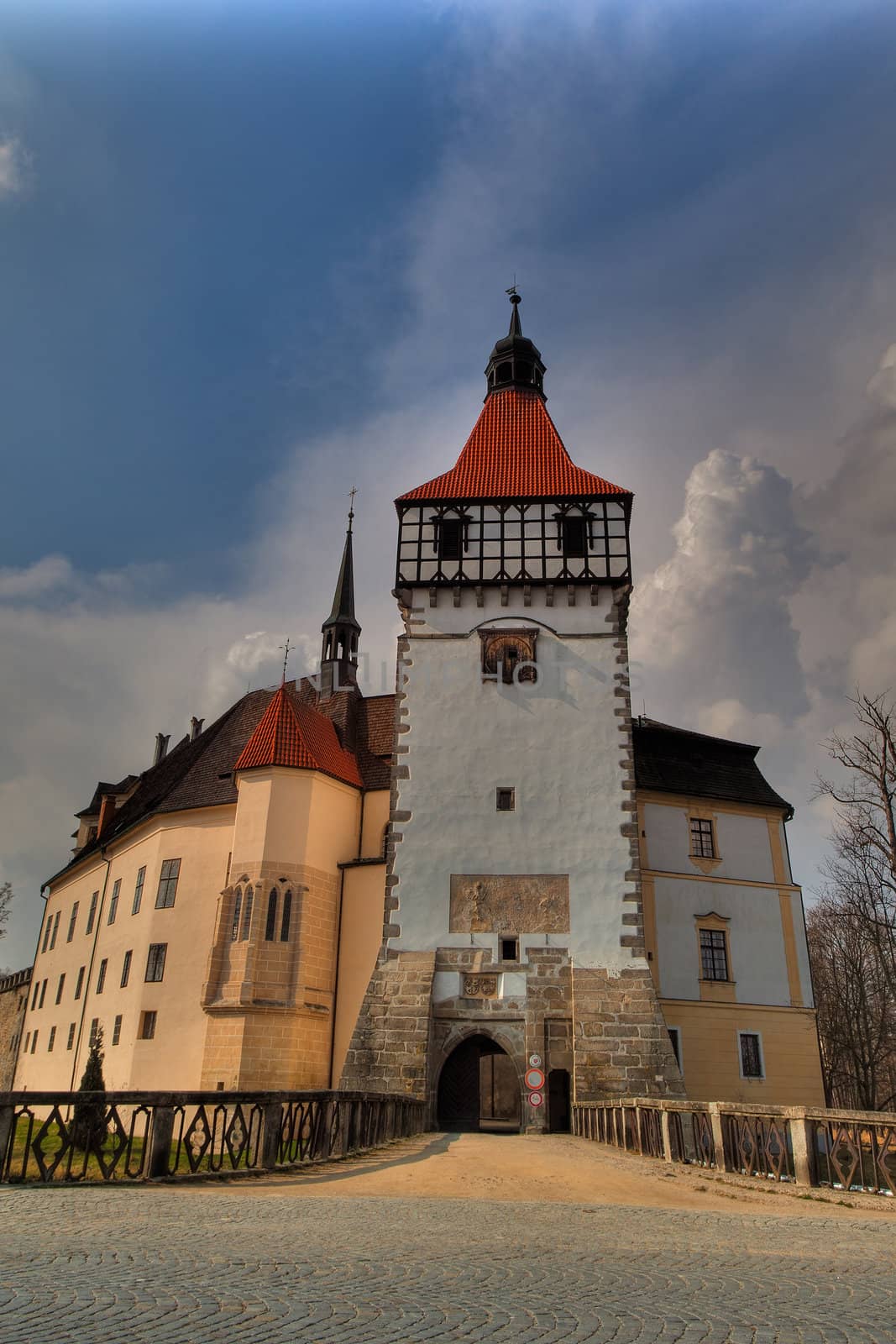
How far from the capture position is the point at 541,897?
24281 mm

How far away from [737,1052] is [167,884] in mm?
16788

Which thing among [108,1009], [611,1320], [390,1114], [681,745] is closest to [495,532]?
[681,745]

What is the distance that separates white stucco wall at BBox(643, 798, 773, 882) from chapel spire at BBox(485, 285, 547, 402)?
14.4m

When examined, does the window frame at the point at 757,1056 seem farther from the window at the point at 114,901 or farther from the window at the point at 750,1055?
the window at the point at 114,901

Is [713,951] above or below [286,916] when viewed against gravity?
below

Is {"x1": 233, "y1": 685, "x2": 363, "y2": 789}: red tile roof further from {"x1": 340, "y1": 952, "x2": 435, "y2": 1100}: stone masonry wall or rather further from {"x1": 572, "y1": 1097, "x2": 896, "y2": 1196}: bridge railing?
{"x1": 572, "y1": 1097, "x2": 896, "y2": 1196}: bridge railing

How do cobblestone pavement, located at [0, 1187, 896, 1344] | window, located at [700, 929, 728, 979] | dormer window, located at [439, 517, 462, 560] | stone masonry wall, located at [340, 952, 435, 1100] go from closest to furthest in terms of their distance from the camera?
cobblestone pavement, located at [0, 1187, 896, 1344] < stone masonry wall, located at [340, 952, 435, 1100] < window, located at [700, 929, 728, 979] < dormer window, located at [439, 517, 462, 560]

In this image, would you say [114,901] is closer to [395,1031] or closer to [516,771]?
[395,1031]

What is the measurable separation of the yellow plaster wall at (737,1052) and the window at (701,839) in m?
4.25

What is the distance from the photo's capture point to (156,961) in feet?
93.9

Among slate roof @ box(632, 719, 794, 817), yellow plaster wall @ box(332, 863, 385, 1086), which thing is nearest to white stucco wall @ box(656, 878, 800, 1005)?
slate roof @ box(632, 719, 794, 817)

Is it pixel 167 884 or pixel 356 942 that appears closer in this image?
pixel 356 942

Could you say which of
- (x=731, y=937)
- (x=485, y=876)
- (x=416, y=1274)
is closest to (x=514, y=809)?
(x=485, y=876)

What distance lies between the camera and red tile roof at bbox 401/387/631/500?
2884 cm
